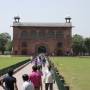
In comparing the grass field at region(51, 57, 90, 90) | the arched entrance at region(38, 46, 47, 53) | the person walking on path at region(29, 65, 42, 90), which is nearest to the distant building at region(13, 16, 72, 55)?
the arched entrance at region(38, 46, 47, 53)

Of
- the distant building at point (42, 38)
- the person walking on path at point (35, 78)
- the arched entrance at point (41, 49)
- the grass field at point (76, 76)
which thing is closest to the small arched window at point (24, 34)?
the distant building at point (42, 38)

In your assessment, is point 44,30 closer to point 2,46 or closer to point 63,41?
point 63,41

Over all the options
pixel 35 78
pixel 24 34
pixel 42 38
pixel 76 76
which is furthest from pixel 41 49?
pixel 35 78

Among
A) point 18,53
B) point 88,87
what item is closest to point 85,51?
point 18,53

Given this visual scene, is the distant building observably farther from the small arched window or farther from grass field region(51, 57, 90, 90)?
grass field region(51, 57, 90, 90)

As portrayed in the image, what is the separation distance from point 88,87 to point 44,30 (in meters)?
74.0

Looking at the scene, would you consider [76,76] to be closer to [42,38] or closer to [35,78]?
[35,78]

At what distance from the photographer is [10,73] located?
10914mm

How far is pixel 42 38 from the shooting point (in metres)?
90.8

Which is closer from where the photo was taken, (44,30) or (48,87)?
(48,87)

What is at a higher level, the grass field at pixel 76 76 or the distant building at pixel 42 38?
the distant building at pixel 42 38

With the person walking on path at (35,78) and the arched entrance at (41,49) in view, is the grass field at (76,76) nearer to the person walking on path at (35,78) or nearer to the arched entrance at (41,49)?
the person walking on path at (35,78)

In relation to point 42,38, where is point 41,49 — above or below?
below

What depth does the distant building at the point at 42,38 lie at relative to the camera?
294 feet
